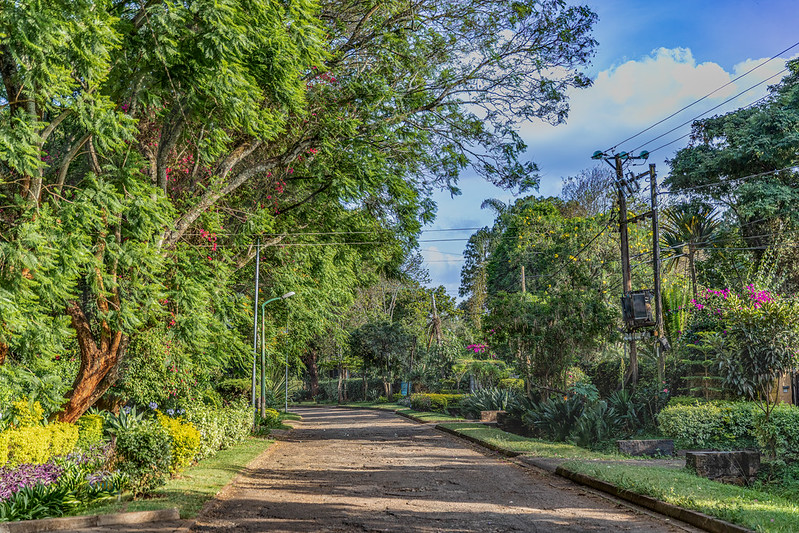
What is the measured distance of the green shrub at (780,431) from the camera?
44.7 feet

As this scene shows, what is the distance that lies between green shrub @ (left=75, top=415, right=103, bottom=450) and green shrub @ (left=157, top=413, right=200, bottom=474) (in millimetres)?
2290

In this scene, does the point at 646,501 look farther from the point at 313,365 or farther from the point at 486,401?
the point at 313,365

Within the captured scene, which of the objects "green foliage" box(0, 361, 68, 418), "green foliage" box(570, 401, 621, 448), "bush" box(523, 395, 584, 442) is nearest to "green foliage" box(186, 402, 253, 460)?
"green foliage" box(0, 361, 68, 418)

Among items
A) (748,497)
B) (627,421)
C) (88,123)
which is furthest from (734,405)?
(88,123)

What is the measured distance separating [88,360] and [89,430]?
1.86 metres

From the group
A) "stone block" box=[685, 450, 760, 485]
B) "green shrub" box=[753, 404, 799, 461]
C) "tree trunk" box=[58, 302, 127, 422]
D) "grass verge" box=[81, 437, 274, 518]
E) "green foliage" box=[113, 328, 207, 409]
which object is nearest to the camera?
"grass verge" box=[81, 437, 274, 518]

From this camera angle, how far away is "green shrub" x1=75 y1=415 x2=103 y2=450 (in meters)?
12.8

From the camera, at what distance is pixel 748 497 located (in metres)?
9.35

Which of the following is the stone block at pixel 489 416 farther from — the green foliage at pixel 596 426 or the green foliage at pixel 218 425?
the green foliage at pixel 218 425

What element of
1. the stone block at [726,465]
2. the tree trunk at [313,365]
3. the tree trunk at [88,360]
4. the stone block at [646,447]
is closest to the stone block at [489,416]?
the stone block at [646,447]

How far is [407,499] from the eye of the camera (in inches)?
385

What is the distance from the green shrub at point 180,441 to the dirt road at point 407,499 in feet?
3.14

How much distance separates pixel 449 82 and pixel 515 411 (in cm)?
1173

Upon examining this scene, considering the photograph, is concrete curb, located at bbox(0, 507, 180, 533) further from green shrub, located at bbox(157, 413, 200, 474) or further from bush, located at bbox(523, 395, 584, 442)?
bush, located at bbox(523, 395, 584, 442)
